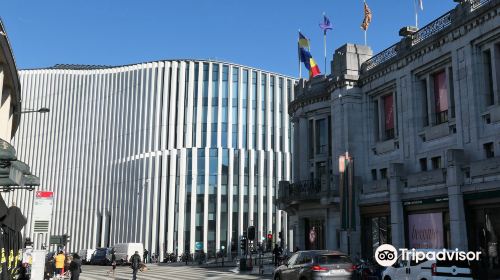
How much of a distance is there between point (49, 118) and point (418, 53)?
7531 centimetres

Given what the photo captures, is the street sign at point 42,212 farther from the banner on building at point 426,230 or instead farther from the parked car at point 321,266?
the banner on building at point 426,230

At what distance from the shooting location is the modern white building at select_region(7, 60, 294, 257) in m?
72.6

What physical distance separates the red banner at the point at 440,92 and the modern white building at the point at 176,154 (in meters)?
48.7

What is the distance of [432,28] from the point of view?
90.3ft

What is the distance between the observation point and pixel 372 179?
106 feet

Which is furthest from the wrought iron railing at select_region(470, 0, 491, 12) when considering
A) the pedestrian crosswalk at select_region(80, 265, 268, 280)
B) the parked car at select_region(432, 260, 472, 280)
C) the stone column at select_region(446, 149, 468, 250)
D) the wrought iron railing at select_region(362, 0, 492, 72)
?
the pedestrian crosswalk at select_region(80, 265, 268, 280)

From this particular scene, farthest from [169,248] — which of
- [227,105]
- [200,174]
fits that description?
[227,105]

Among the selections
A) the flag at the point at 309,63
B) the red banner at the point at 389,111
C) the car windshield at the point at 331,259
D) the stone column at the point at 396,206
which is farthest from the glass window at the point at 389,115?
the car windshield at the point at 331,259

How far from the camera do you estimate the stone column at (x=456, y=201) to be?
2375 cm

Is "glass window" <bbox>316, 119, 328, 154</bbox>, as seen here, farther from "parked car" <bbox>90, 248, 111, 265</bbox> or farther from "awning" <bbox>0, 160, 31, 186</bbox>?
"parked car" <bbox>90, 248, 111, 265</bbox>

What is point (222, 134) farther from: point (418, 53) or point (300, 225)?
point (418, 53)

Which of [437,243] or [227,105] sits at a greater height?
[227,105]

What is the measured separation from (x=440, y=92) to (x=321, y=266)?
1403 centimetres

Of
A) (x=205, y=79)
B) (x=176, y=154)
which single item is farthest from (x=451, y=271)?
(x=205, y=79)
